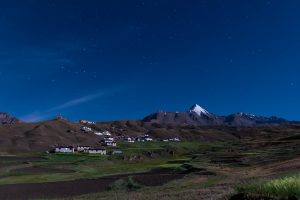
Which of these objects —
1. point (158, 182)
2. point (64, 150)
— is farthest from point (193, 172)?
point (64, 150)

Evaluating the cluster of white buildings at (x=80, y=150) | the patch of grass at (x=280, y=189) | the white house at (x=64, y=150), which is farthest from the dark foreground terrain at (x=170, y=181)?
the white house at (x=64, y=150)

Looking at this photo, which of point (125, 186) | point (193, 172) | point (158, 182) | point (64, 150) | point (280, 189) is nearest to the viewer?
point (280, 189)

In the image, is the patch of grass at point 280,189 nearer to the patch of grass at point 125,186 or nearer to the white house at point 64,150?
the patch of grass at point 125,186

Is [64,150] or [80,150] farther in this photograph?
[80,150]

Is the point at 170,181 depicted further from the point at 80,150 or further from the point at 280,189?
the point at 80,150

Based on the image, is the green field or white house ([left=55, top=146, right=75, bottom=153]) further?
white house ([left=55, top=146, right=75, bottom=153])

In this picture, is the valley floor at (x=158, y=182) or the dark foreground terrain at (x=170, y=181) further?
the valley floor at (x=158, y=182)

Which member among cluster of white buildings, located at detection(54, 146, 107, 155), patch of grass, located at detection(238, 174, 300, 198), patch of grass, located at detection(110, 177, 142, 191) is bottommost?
patch of grass, located at detection(238, 174, 300, 198)

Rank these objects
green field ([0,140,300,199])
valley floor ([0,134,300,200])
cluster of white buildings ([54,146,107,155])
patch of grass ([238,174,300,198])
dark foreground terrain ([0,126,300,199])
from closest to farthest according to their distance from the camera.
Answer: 1. patch of grass ([238,174,300,198])
2. dark foreground terrain ([0,126,300,199])
3. green field ([0,140,300,199])
4. valley floor ([0,134,300,200])
5. cluster of white buildings ([54,146,107,155])

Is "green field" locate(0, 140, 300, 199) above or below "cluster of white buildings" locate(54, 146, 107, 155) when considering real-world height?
below

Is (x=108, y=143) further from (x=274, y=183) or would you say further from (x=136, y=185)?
(x=274, y=183)

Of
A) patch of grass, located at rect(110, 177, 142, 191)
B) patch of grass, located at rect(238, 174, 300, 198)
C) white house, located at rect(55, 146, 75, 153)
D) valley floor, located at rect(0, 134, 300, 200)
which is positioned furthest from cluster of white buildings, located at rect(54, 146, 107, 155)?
patch of grass, located at rect(238, 174, 300, 198)

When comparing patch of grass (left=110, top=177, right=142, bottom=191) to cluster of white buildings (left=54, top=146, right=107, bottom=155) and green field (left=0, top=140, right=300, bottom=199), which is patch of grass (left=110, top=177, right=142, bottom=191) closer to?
green field (left=0, top=140, right=300, bottom=199)

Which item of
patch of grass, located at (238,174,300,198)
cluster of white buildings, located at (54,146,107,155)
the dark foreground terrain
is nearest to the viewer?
patch of grass, located at (238,174,300,198)
